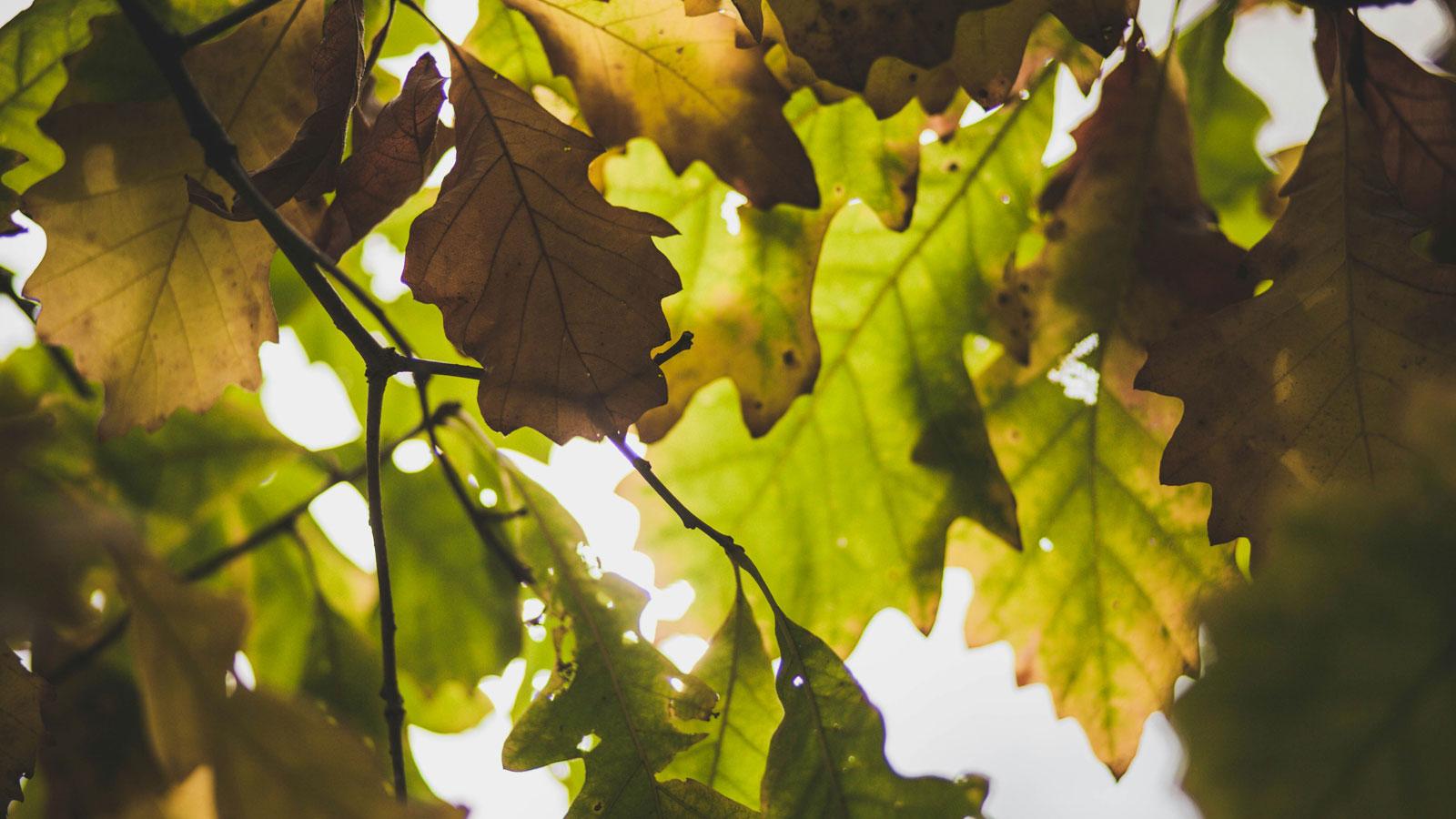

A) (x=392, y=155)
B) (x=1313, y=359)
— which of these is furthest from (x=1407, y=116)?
(x=392, y=155)

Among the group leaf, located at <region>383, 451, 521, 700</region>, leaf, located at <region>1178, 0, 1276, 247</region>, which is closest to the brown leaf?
leaf, located at <region>383, 451, 521, 700</region>

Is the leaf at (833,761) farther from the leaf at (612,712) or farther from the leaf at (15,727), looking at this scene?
the leaf at (15,727)

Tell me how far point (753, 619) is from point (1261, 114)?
0.73 meters

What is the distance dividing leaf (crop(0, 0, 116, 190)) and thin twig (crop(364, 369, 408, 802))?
0.30 m

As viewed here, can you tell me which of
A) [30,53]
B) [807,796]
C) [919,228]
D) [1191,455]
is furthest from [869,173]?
[30,53]

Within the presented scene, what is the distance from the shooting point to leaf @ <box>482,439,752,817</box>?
20.7 inches

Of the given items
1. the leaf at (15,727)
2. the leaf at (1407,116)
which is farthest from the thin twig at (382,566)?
the leaf at (1407,116)

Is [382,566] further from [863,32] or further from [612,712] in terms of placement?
[863,32]

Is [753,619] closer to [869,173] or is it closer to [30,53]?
[869,173]

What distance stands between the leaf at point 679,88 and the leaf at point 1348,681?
343mm

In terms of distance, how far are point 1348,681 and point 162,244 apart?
608 mm

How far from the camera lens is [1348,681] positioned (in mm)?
262

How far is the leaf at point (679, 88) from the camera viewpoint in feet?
1.80

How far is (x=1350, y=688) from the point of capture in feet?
0.86
